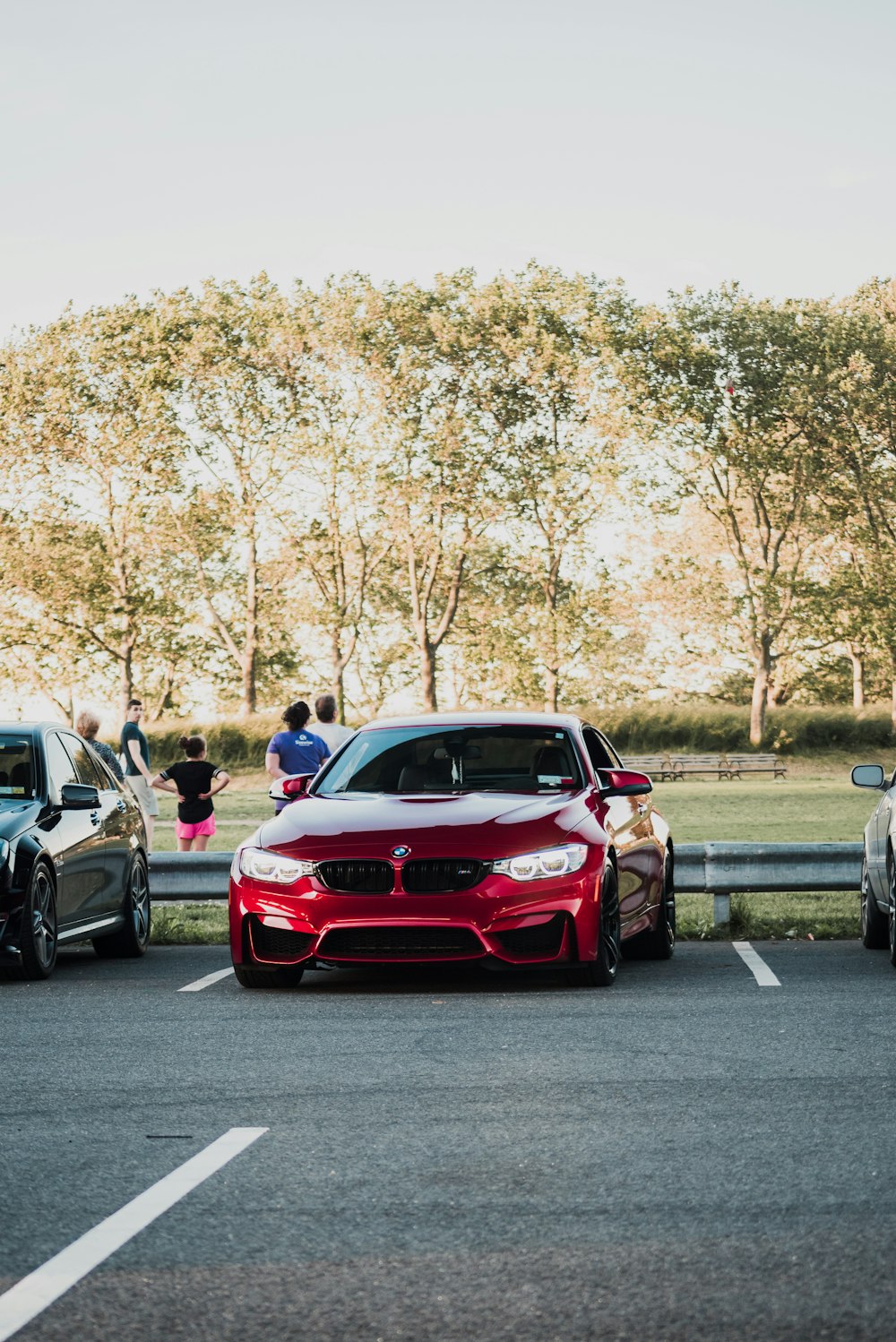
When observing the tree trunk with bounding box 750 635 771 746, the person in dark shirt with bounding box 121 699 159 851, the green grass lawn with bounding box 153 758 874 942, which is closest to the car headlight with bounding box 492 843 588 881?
Answer: the green grass lawn with bounding box 153 758 874 942

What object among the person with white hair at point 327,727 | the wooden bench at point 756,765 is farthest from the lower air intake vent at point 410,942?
the wooden bench at point 756,765

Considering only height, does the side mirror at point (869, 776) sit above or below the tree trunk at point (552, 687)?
above

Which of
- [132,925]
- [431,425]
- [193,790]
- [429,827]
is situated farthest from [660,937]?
[431,425]

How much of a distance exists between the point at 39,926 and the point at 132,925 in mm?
1745

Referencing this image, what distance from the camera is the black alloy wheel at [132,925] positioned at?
1280 cm

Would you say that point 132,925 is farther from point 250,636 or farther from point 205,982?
point 250,636

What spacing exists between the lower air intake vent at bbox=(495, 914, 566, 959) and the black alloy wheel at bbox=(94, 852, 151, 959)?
3.75 metres

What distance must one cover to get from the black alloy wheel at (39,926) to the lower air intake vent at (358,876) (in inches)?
77.5

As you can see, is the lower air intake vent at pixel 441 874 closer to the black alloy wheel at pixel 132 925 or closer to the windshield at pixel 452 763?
the windshield at pixel 452 763

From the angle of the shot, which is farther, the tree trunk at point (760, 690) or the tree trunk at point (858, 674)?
the tree trunk at point (858, 674)

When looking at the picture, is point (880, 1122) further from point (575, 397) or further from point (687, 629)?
point (687, 629)

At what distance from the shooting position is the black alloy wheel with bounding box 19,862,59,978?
10930 millimetres

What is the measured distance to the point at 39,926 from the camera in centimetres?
1112

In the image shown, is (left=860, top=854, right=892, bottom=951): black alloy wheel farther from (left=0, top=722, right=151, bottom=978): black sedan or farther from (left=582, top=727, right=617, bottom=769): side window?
(left=0, top=722, right=151, bottom=978): black sedan
